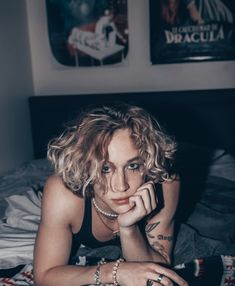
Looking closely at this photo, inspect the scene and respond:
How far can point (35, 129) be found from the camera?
3.00 metres

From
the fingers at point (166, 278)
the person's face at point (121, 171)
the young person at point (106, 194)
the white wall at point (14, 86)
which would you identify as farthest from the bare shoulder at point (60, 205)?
the white wall at point (14, 86)

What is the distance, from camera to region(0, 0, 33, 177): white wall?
258 centimetres

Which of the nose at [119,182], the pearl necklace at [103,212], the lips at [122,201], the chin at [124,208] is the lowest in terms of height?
the pearl necklace at [103,212]

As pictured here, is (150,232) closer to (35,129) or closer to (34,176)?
(34,176)

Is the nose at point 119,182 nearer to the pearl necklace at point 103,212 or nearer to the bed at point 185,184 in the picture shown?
the pearl necklace at point 103,212

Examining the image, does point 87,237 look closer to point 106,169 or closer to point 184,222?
point 106,169

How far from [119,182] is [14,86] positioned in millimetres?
1923

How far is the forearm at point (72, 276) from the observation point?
106cm

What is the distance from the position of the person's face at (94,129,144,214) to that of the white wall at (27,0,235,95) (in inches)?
71.7

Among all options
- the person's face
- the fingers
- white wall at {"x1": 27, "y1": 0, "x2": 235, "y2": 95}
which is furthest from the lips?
white wall at {"x1": 27, "y1": 0, "x2": 235, "y2": 95}

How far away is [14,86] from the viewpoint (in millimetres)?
2746

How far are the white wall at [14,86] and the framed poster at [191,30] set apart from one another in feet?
3.58

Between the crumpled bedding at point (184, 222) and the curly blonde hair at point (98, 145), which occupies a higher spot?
the curly blonde hair at point (98, 145)

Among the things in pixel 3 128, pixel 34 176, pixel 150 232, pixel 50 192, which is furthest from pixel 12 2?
pixel 150 232
